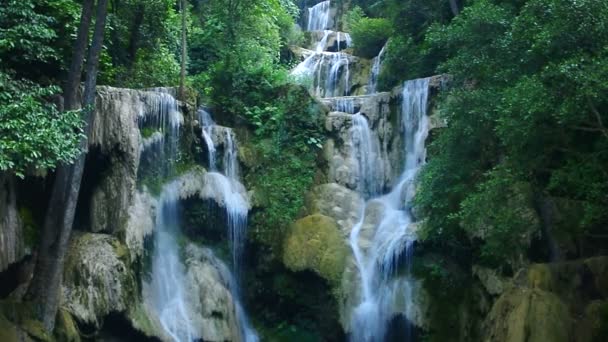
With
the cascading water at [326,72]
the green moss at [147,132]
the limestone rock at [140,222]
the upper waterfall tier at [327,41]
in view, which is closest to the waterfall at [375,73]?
the cascading water at [326,72]

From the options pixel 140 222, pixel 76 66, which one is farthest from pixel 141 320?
pixel 76 66

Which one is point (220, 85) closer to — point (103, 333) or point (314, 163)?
point (314, 163)

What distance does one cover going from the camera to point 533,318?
1119 centimetres

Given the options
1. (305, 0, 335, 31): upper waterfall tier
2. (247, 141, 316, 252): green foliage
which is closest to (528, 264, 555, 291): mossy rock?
(247, 141, 316, 252): green foliage

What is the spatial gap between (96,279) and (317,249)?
632cm

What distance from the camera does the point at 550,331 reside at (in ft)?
36.0

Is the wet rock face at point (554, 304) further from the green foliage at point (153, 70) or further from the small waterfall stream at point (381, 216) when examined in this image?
the green foliage at point (153, 70)

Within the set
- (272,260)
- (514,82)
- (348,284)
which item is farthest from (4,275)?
(514,82)

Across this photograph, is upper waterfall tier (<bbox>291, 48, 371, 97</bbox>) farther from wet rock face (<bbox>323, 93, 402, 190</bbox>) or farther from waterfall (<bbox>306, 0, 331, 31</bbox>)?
waterfall (<bbox>306, 0, 331, 31</bbox>)

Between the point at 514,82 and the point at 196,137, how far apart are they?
9.45 metres

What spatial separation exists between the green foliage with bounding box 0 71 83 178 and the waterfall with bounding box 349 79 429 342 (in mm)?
8948

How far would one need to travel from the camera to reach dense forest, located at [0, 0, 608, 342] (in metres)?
11.6

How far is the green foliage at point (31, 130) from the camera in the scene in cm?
1001

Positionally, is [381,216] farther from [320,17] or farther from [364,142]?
[320,17]
